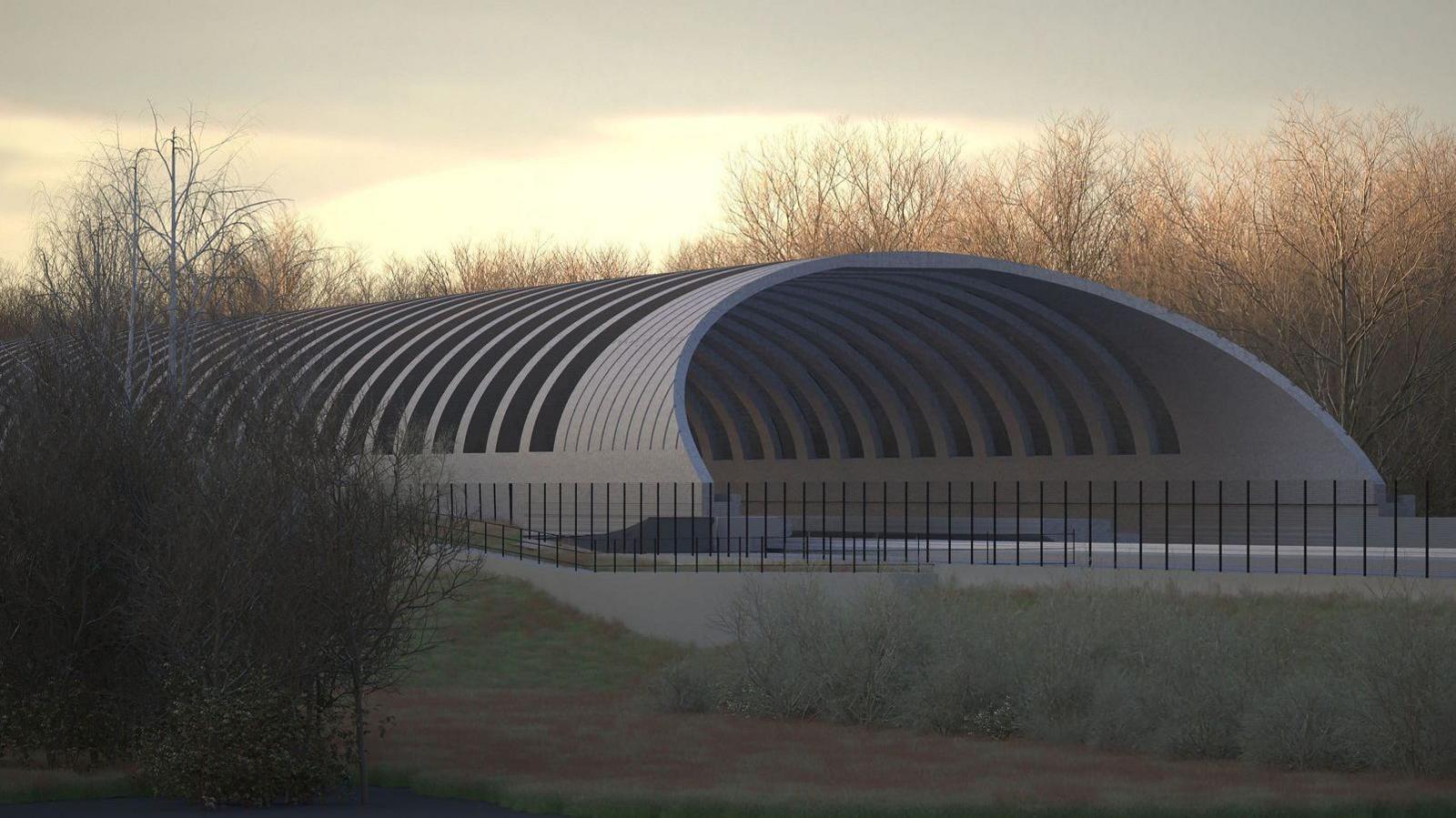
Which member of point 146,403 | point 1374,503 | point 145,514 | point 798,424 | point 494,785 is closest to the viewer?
point 494,785

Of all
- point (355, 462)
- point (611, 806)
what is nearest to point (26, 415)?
point (355, 462)

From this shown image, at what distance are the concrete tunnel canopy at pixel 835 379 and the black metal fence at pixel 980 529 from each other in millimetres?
577

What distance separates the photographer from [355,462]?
789 inches

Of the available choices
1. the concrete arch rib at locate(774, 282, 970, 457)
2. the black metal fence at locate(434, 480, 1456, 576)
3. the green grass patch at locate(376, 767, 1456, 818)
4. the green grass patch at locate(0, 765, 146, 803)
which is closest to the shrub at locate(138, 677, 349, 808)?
the green grass patch at locate(0, 765, 146, 803)

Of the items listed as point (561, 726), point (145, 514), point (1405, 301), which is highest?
point (1405, 301)

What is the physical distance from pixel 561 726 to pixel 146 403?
716 cm

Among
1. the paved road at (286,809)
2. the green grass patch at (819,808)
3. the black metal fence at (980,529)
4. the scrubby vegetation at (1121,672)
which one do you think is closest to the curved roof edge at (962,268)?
the black metal fence at (980,529)

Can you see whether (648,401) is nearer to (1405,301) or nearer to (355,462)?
(355,462)

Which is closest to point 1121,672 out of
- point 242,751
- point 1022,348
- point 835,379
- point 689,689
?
point 689,689

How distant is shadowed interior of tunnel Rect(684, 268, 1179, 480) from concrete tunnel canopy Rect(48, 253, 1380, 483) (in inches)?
3.2

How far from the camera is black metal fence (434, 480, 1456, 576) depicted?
36344 mm

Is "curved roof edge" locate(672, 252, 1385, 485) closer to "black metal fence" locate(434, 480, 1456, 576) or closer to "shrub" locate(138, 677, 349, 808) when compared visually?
"black metal fence" locate(434, 480, 1456, 576)

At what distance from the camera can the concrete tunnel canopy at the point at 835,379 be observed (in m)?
44.4

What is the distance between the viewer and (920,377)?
2168 inches
